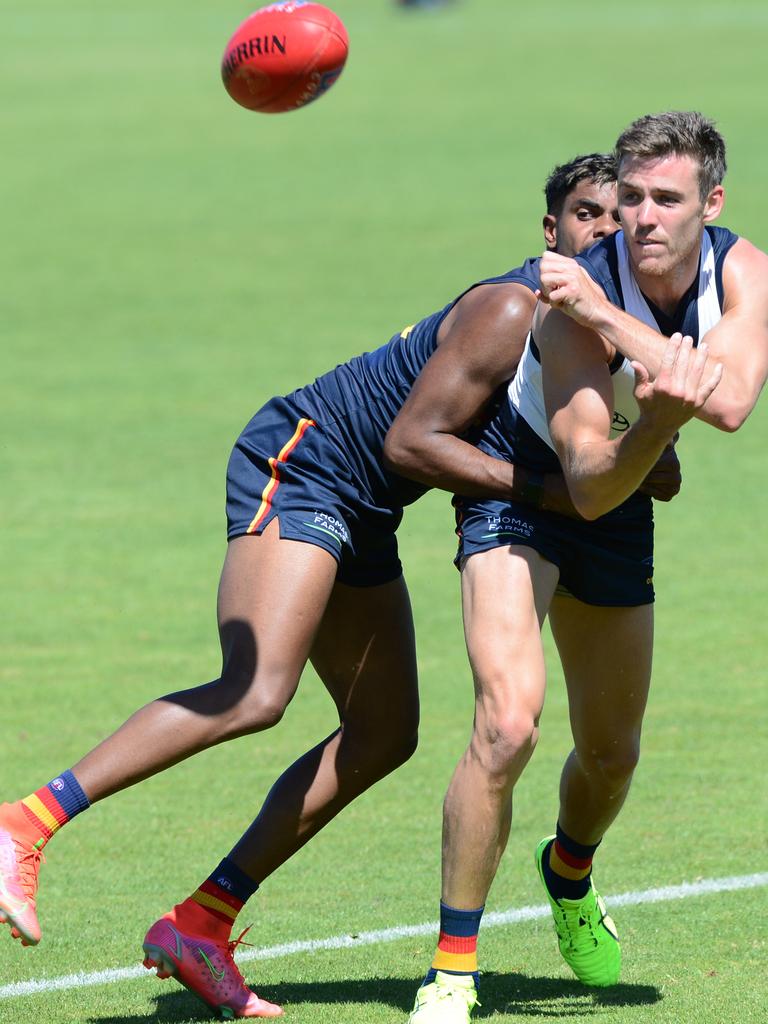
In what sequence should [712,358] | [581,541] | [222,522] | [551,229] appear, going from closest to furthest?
1. [712,358]
2. [581,541]
3. [551,229]
4. [222,522]

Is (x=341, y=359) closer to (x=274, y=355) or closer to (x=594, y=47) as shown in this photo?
(x=274, y=355)

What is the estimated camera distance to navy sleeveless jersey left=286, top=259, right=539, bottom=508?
5.36 meters

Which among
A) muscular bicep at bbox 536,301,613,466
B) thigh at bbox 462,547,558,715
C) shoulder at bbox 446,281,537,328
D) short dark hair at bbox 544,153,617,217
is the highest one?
short dark hair at bbox 544,153,617,217

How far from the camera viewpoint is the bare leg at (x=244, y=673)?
16.1ft

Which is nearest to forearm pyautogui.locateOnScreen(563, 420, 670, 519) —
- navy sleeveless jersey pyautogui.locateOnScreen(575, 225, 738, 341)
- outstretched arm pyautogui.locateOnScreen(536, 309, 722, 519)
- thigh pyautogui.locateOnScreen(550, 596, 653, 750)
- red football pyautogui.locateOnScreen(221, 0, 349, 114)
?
outstretched arm pyautogui.locateOnScreen(536, 309, 722, 519)

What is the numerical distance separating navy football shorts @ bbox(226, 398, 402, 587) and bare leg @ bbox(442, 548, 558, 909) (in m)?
0.59

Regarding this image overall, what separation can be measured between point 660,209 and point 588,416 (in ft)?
1.96

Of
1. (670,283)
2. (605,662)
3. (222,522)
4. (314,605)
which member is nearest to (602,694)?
(605,662)

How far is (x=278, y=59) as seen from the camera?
20.0 ft

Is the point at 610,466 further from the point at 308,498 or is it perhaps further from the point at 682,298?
the point at 308,498

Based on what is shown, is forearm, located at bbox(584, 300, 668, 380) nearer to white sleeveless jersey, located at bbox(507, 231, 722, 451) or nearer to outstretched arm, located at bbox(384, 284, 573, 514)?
white sleeveless jersey, located at bbox(507, 231, 722, 451)

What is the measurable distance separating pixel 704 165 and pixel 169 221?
72.6 feet

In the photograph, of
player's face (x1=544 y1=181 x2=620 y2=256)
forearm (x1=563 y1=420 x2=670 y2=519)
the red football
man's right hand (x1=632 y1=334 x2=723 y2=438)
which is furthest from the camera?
the red football

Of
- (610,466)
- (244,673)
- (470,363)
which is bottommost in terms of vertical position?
(244,673)
